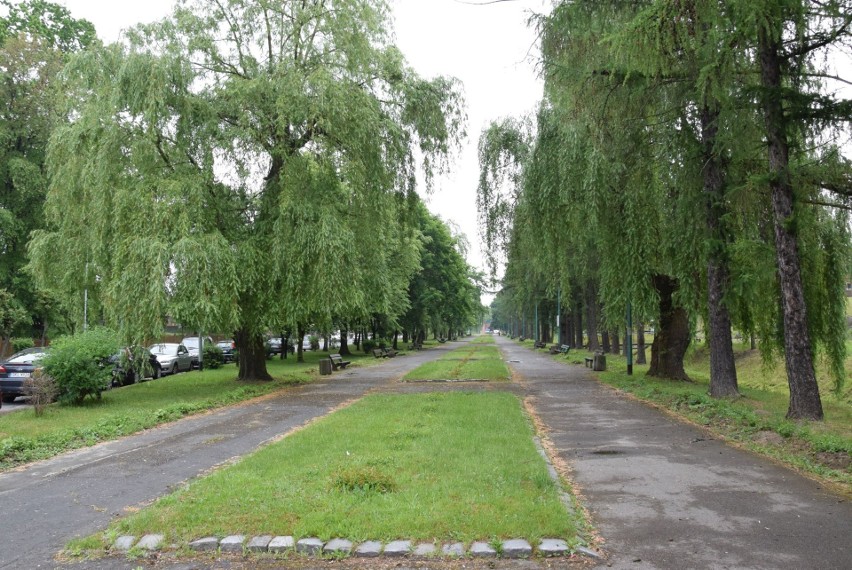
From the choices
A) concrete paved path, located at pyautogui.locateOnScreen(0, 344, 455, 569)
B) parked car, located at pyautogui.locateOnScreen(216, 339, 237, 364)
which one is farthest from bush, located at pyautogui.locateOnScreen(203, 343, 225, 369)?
concrete paved path, located at pyautogui.locateOnScreen(0, 344, 455, 569)

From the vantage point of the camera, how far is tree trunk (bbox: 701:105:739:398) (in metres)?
13.2

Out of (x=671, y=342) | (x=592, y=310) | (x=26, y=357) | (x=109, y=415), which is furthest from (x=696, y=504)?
(x=592, y=310)

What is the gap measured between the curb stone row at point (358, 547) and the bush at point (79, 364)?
9968 mm

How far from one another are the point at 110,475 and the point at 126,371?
1242cm

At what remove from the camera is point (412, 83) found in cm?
1888

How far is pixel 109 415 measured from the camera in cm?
1224

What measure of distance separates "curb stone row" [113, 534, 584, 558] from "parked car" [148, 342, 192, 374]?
2072 centimetres

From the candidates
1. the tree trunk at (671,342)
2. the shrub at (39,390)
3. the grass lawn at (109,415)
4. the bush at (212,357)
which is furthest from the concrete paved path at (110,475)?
the bush at (212,357)

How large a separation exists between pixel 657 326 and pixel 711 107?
658cm

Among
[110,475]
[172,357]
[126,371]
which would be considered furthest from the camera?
[172,357]

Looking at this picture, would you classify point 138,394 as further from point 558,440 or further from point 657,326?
point 657,326

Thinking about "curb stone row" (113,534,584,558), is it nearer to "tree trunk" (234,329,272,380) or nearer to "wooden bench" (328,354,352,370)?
"tree trunk" (234,329,272,380)

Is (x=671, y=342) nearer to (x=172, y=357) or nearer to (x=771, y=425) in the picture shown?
(x=771, y=425)

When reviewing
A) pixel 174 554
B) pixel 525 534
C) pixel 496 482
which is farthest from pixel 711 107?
pixel 174 554
